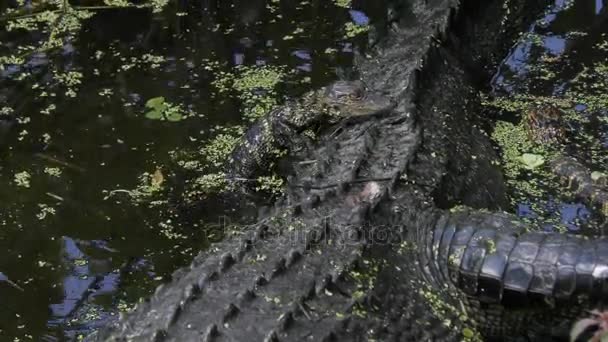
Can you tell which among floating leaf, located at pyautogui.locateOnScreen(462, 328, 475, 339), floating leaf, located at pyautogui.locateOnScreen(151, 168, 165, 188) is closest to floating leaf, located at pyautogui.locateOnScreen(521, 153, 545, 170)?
floating leaf, located at pyautogui.locateOnScreen(462, 328, 475, 339)

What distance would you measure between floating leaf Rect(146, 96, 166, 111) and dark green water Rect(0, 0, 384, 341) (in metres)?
0.04

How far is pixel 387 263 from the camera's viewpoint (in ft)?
7.77

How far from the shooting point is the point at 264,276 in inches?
86.3

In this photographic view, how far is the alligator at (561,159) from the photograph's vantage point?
3.21 metres

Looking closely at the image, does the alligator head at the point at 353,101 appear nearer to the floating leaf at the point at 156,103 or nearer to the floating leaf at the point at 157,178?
the floating leaf at the point at 157,178

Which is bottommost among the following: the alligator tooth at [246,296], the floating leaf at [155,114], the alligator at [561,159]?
the floating leaf at [155,114]

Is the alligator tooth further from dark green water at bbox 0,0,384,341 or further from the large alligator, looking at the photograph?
dark green water at bbox 0,0,384,341

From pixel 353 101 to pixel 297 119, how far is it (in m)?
0.29

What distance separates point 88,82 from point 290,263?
7.69 ft

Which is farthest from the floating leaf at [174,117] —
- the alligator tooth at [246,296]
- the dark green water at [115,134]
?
the alligator tooth at [246,296]

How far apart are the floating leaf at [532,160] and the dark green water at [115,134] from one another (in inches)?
39.5

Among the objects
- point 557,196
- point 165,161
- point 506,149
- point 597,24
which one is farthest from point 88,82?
point 597,24

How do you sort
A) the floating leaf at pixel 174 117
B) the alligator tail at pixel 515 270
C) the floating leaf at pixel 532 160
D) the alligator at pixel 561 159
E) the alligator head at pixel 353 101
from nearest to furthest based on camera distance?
the alligator tail at pixel 515 270, the alligator head at pixel 353 101, the alligator at pixel 561 159, the floating leaf at pixel 532 160, the floating leaf at pixel 174 117

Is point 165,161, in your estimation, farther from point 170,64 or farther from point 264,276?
point 264,276
